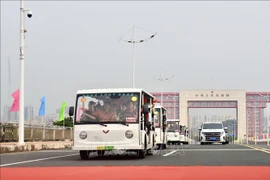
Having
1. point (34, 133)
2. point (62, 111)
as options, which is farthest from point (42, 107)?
point (34, 133)

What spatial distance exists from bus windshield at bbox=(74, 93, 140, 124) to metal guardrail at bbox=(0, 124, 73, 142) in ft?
30.4

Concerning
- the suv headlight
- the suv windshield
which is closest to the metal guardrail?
the suv headlight

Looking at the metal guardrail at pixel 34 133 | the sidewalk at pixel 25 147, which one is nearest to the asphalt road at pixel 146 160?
the sidewalk at pixel 25 147

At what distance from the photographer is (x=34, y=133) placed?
28531 millimetres

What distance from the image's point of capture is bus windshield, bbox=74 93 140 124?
1619 cm

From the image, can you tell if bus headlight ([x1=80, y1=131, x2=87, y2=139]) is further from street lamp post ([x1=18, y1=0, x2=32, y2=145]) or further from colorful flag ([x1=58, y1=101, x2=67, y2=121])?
colorful flag ([x1=58, y1=101, x2=67, y2=121])

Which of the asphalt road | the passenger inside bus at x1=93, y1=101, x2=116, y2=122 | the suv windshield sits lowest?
the asphalt road

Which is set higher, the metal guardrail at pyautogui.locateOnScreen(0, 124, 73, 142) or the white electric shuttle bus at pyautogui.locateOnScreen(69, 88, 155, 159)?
the white electric shuttle bus at pyautogui.locateOnScreen(69, 88, 155, 159)

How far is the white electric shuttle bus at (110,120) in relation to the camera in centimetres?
1585

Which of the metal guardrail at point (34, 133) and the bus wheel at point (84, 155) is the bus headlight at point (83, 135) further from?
the metal guardrail at point (34, 133)

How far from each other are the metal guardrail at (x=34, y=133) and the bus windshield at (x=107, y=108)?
9276 mm

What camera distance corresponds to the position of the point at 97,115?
53.5 feet

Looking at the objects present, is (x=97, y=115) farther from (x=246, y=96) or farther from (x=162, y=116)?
(x=246, y=96)

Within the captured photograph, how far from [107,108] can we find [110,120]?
0.47 metres
